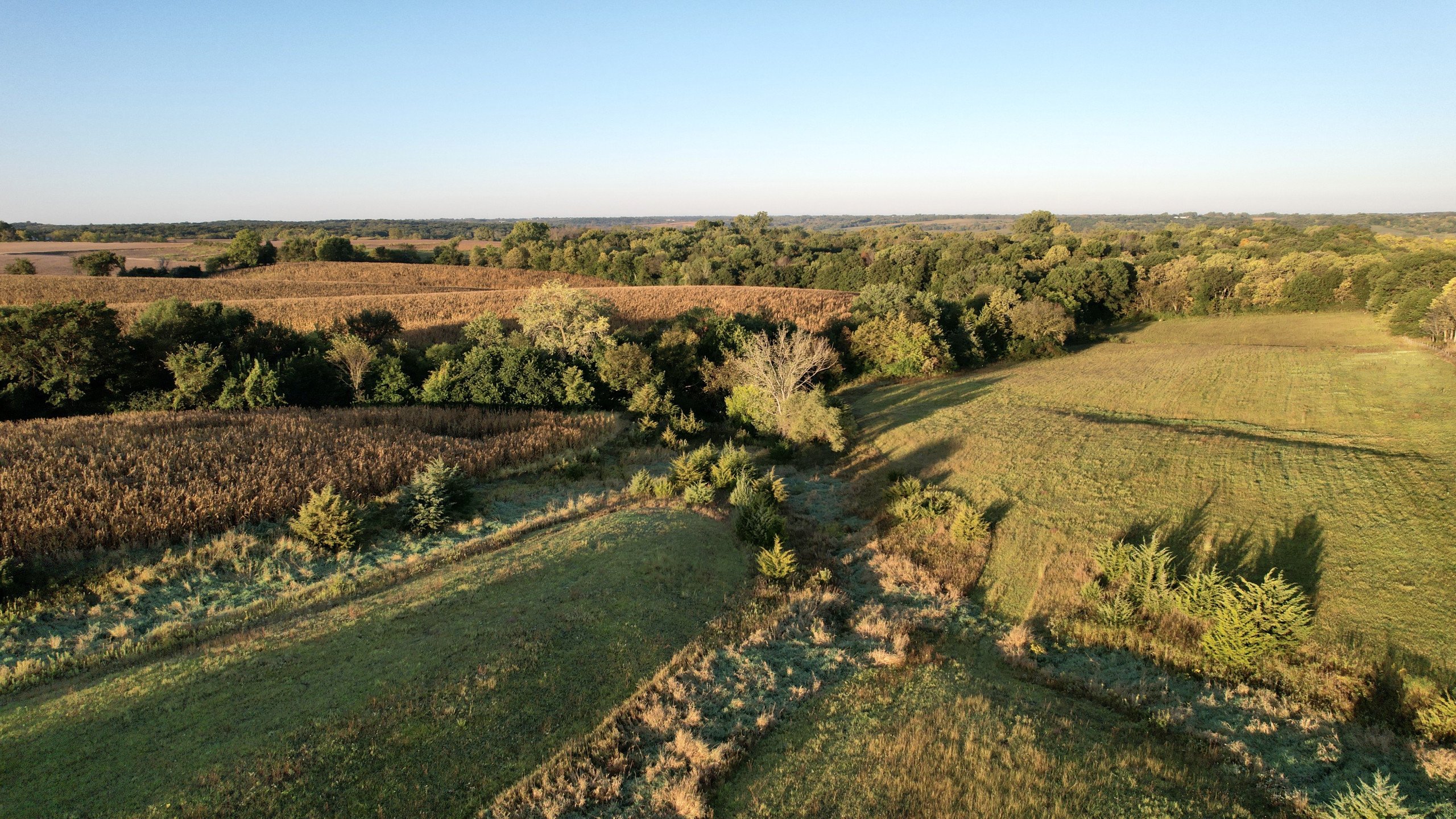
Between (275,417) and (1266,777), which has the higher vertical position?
(275,417)

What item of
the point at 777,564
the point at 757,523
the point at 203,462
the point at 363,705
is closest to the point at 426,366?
the point at 203,462

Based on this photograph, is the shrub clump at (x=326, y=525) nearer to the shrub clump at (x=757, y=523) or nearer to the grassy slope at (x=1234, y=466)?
the shrub clump at (x=757, y=523)

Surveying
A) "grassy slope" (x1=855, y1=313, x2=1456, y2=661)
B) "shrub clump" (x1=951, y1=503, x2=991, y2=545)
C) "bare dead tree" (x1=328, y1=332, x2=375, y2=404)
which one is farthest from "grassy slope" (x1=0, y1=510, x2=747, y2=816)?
"bare dead tree" (x1=328, y1=332, x2=375, y2=404)

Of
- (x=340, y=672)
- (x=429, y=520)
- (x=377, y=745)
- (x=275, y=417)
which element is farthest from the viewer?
(x=275, y=417)

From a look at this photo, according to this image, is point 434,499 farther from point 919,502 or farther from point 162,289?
point 162,289

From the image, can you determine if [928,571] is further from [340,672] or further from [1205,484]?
[340,672]

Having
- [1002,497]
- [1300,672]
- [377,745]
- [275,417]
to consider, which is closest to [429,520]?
[377,745]
